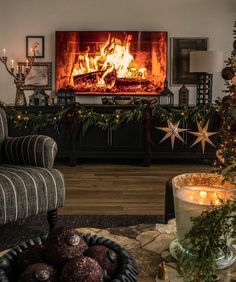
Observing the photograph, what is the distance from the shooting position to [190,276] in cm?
86

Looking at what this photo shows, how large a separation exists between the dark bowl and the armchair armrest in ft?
5.03

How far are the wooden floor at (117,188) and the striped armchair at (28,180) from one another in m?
0.64

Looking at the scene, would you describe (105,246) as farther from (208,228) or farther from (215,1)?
(215,1)

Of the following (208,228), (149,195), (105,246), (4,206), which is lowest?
(149,195)

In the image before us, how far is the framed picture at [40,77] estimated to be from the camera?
222 inches

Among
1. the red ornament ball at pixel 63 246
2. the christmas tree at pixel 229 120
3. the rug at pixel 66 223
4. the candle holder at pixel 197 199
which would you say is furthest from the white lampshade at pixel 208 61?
the red ornament ball at pixel 63 246

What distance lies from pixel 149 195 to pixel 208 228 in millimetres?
2831

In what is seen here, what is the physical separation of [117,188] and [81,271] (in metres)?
2.94

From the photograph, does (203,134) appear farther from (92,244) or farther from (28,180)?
(92,244)

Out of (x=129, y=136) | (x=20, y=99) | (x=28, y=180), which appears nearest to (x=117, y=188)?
(x=129, y=136)

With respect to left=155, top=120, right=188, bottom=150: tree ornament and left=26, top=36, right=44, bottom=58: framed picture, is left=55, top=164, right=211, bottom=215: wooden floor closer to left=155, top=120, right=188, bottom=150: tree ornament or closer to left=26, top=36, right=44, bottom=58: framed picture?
left=155, top=120, right=188, bottom=150: tree ornament

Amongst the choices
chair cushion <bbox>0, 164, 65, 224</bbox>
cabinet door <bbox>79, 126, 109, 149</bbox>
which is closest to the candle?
chair cushion <bbox>0, 164, 65, 224</bbox>

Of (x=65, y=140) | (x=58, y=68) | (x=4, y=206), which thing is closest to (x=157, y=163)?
(x=65, y=140)

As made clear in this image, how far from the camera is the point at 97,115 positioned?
4863 millimetres
